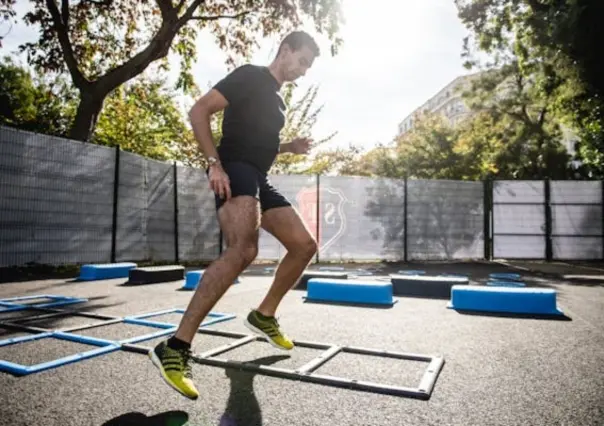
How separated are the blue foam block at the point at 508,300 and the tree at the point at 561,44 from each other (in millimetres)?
10719

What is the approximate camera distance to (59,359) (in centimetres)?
253

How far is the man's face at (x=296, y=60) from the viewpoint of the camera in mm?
2736

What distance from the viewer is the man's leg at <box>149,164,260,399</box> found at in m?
1.99

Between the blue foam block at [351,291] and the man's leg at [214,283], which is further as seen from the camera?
the blue foam block at [351,291]

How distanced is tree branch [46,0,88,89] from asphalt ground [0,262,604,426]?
9.42m

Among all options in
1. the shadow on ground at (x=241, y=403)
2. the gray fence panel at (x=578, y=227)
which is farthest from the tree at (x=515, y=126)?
the shadow on ground at (x=241, y=403)

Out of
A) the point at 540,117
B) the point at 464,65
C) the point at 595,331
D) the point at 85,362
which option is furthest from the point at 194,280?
the point at 540,117

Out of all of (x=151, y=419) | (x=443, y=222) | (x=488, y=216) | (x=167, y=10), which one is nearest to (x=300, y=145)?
(x=151, y=419)

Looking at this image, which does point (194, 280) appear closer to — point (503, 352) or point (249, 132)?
point (249, 132)

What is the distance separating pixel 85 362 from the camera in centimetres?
251

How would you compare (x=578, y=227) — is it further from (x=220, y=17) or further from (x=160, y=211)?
(x=220, y=17)

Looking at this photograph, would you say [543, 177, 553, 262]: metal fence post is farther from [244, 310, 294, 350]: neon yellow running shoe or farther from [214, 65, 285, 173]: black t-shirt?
[214, 65, 285, 173]: black t-shirt

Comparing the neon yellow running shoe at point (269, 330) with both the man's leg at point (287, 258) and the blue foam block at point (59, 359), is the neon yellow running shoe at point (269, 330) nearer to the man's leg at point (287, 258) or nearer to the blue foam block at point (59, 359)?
the man's leg at point (287, 258)

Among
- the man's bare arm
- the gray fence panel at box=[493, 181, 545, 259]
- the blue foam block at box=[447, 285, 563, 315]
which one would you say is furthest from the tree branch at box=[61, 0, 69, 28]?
the gray fence panel at box=[493, 181, 545, 259]
